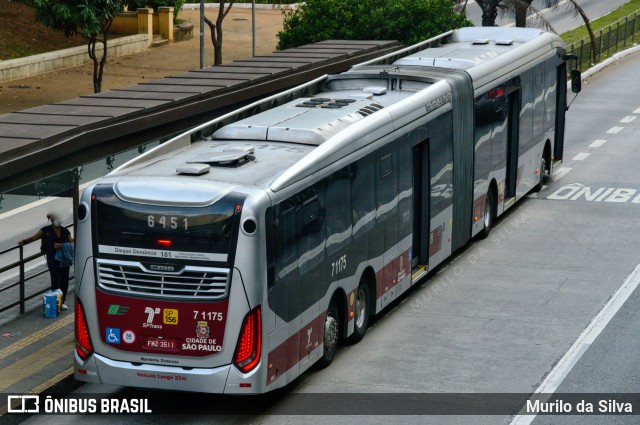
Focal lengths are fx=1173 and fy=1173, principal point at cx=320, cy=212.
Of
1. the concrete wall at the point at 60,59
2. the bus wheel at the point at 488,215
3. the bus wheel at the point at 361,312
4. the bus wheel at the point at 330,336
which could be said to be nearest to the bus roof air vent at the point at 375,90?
the bus wheel at the point at 361,312

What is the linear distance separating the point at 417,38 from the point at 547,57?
10.3m

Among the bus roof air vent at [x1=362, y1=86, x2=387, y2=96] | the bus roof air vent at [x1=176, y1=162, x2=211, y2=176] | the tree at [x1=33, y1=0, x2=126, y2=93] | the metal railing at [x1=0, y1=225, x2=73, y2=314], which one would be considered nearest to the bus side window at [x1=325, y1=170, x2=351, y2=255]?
the bus roof air vent at [x1=176, y1=162, x2=211, y2=176]

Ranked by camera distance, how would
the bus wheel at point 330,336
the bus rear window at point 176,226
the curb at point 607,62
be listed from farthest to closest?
1. the curb at point 607,62
2. the bus wheel at point 330,336
3. the bus rear window at point 176,226

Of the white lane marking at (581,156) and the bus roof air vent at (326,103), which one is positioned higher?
the bus roof air vent at (326,103)

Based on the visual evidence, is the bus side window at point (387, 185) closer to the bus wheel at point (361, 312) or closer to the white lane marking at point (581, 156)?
the bus wheel at point (361, 312)

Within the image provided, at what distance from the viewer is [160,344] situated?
484 inches

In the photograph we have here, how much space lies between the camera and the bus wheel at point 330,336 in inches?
560

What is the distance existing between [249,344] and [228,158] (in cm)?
213

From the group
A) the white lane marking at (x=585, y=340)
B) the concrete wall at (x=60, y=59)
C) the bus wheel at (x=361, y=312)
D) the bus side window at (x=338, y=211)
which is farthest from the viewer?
the concrete wall at (x=60, y=59)

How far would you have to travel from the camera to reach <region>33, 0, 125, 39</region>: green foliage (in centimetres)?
3259

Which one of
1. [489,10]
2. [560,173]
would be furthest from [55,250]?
[489,10]

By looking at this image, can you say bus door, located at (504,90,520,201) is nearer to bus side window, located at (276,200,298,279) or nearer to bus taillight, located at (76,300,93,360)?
bus side window, located at (276,200,298,279)

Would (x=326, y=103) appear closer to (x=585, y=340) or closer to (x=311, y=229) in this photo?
(x=311, y=229)

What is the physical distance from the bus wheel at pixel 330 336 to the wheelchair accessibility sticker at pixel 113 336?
107 inches
